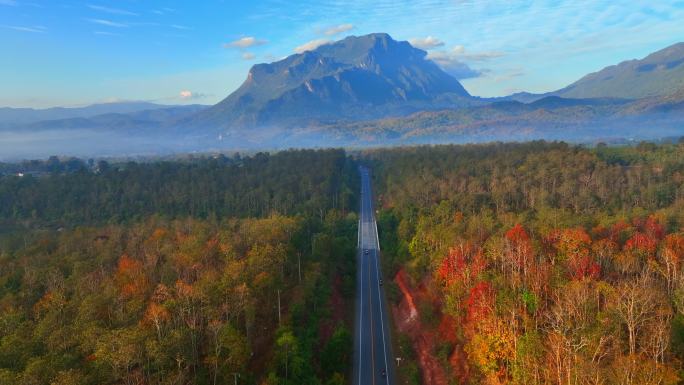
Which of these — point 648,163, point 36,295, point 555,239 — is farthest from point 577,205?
point 36,295

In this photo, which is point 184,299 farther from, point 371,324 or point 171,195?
point 171,195

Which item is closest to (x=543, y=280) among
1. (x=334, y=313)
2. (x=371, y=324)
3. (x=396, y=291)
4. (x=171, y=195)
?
(x=371, y=324)

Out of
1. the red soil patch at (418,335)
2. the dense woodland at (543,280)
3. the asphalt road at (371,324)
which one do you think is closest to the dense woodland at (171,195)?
the asphalt road at (371,324)

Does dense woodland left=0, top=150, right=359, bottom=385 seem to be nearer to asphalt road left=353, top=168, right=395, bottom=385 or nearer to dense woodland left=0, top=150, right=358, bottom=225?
dense woodland left=0, top=150, right=358, bottom=225

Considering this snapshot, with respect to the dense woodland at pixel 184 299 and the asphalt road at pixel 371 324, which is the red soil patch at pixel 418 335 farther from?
the dense woodland at pixel 184 299

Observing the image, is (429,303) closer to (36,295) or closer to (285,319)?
(285,319)

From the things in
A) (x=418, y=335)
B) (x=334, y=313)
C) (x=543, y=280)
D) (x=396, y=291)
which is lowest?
(x=418, y=335)
